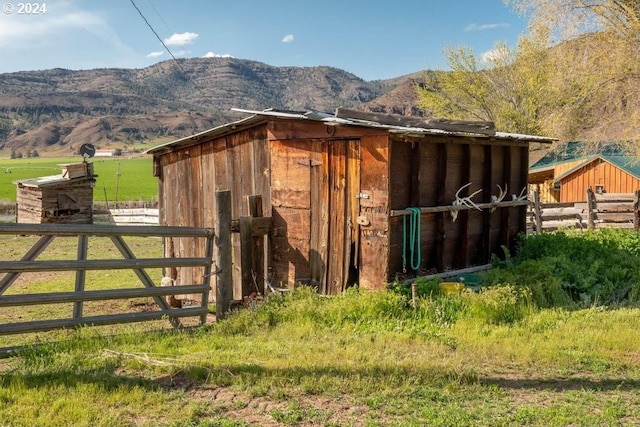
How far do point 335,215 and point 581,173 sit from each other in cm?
2530

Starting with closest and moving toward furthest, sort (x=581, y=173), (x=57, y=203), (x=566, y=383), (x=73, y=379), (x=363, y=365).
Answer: (x=73, y=379)
(x=566, y=383)
(x=363, y=365)
(x=57, y=203)
(x=581, y=173)

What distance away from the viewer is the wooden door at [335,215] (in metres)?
8.41

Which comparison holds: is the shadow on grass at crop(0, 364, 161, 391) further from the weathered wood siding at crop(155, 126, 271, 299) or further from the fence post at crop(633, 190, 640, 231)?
the fence post at crop(633, 190, 640, 231)

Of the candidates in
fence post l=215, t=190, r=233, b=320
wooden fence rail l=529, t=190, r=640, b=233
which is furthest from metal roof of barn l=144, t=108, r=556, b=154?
wooden fence rail l=529, t=190, r=640, b=233

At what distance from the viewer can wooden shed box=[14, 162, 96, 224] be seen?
24.8 m

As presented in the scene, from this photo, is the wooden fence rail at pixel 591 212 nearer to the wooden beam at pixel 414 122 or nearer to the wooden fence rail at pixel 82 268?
the wooden beam at pixel 414 122

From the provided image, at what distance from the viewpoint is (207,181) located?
11.0 meters

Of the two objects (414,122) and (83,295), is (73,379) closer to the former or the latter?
(83,295)

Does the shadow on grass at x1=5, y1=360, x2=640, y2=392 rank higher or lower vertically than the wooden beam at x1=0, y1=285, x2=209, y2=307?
lower

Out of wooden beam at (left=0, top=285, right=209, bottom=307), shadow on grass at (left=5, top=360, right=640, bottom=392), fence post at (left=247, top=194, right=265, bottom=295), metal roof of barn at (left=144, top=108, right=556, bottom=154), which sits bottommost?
shadow on grass at (left=5, top=360, right=640, bottom=392)

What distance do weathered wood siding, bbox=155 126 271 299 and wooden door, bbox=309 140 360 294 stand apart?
121 cm

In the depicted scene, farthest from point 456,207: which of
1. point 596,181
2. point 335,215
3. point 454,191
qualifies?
point 596,181

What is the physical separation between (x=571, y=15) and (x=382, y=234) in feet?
44.1

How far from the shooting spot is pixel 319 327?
7035 mm
